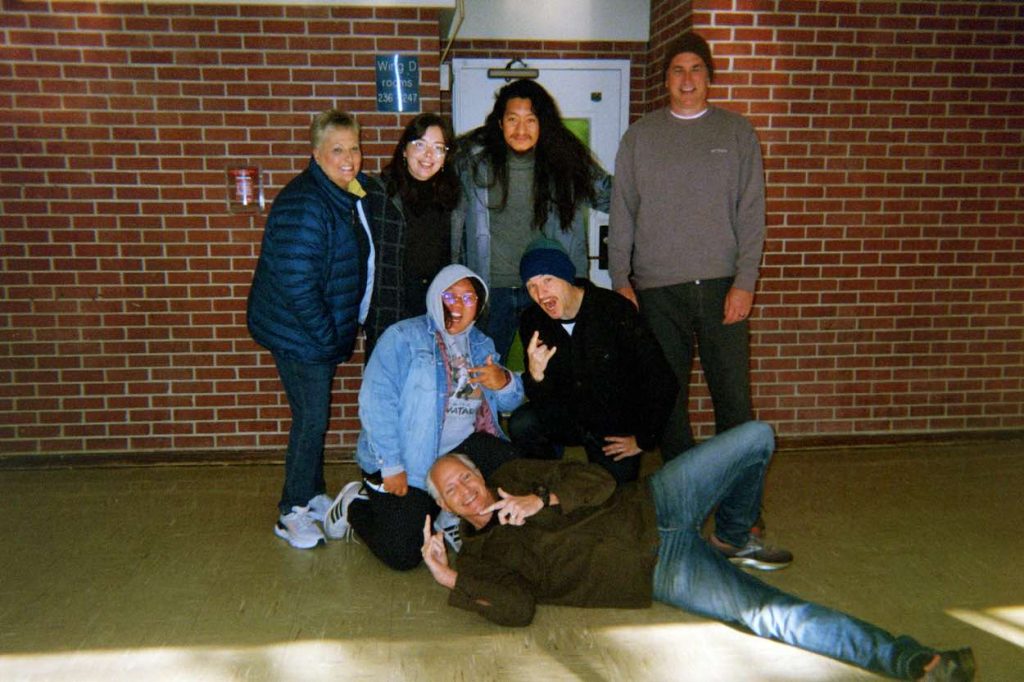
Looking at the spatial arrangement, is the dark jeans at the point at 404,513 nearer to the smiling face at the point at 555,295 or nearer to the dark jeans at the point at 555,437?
the dark jeans at the point at 555,437

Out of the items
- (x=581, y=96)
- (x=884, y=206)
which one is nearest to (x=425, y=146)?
(x=581, y=96)

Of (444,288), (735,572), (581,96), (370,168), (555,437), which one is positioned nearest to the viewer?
(735,572)

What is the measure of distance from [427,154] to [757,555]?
197cm

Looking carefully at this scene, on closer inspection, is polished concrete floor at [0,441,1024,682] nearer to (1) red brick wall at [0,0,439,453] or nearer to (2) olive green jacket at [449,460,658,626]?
(2) olive green jacket at [449,460,658,626]

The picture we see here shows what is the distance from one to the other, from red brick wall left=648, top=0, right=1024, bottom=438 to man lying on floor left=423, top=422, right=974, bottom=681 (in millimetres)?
2097

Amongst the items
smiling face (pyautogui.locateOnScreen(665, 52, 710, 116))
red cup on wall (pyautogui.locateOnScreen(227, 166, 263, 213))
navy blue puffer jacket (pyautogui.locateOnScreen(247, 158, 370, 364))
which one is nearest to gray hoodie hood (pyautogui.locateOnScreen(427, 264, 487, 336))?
navy blue puffer jacket (pyautogui.locateOnScreen(247, 158, 370, 364))

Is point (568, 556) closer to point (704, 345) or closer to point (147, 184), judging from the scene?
point (704, 345)

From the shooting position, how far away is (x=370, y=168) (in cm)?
439

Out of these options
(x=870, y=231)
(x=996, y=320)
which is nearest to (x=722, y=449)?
(x=870, y=231)

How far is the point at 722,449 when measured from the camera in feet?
9.54

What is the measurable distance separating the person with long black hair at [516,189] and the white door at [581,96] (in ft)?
5.90

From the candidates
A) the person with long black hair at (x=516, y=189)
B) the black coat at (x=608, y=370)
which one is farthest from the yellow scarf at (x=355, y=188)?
the black coat at (x=608, y=370)

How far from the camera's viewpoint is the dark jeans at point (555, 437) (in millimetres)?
3314

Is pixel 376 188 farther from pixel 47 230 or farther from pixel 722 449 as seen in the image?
pixel 47 230
